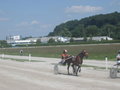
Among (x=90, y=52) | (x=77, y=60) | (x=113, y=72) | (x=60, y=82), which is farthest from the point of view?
(x=90, y=52)

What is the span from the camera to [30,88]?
15562 millimetres

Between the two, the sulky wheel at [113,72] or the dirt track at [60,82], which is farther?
the sulky wheel at [113,72]

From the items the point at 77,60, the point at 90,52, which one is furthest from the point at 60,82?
the point at 90,52

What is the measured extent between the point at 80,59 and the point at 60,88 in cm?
577

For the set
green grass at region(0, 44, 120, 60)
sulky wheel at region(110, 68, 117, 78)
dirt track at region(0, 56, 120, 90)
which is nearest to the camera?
dirt track at region(0, 56, 120, 90)

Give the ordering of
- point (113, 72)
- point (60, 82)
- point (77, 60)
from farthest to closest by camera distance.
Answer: point (77, 60)
point (113, 72)
point (60, 82)

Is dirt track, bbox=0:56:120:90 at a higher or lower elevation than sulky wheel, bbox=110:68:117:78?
lower

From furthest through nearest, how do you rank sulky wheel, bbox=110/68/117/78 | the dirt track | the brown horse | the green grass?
the green grass < the brown horse < sulky wheel, bbox=110/68/117/78 < the dirt track

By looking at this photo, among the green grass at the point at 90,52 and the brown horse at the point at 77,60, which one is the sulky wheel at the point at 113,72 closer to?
the brown horse at the point at 77,60

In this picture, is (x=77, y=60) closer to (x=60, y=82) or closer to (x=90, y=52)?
(x=60, y=82)

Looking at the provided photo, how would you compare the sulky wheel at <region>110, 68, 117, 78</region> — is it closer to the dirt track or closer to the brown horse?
the dirt track

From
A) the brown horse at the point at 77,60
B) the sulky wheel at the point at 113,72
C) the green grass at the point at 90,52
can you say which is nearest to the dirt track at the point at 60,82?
the sulky wheel at the point at 113,72

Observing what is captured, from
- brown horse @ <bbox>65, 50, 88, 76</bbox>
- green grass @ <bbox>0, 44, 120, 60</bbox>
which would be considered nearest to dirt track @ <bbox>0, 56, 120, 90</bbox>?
brown horse @ <bbox>65, 50, 88, 76</bbox>

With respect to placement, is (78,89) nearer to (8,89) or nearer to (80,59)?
(8,89)
